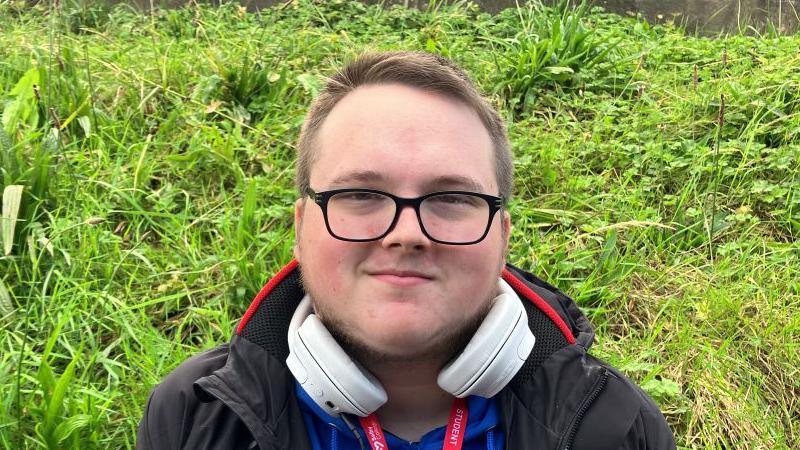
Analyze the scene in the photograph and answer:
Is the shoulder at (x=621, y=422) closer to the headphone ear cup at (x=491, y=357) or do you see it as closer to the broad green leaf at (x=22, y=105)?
the headphone ear cup at (x=491, y=357)

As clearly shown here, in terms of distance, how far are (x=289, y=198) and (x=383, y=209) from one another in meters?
2.19

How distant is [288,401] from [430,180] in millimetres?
693

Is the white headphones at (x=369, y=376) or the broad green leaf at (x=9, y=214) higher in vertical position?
the white headphones at (x=369, y=376)

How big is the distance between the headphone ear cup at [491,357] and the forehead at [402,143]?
34 centimetres

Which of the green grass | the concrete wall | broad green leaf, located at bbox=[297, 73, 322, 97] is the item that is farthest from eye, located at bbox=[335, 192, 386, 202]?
the concrete wall

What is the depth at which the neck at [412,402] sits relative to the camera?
6.70 ft

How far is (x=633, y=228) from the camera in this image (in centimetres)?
396

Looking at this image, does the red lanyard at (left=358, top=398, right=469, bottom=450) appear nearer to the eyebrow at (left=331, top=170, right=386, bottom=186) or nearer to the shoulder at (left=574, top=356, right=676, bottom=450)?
the shoulder at (left=574, top=356, right=676, bottom=450)

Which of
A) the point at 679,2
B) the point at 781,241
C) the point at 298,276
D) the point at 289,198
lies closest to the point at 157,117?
the point at 289,198

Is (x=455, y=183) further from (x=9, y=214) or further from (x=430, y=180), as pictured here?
(x=9, y=214)

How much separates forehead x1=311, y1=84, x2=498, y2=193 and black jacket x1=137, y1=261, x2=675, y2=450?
468mm

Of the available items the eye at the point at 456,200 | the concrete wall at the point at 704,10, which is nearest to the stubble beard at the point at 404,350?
the eye at the point at 456,200

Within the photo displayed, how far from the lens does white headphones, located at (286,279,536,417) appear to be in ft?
6.24

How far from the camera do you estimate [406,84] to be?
214 cm
